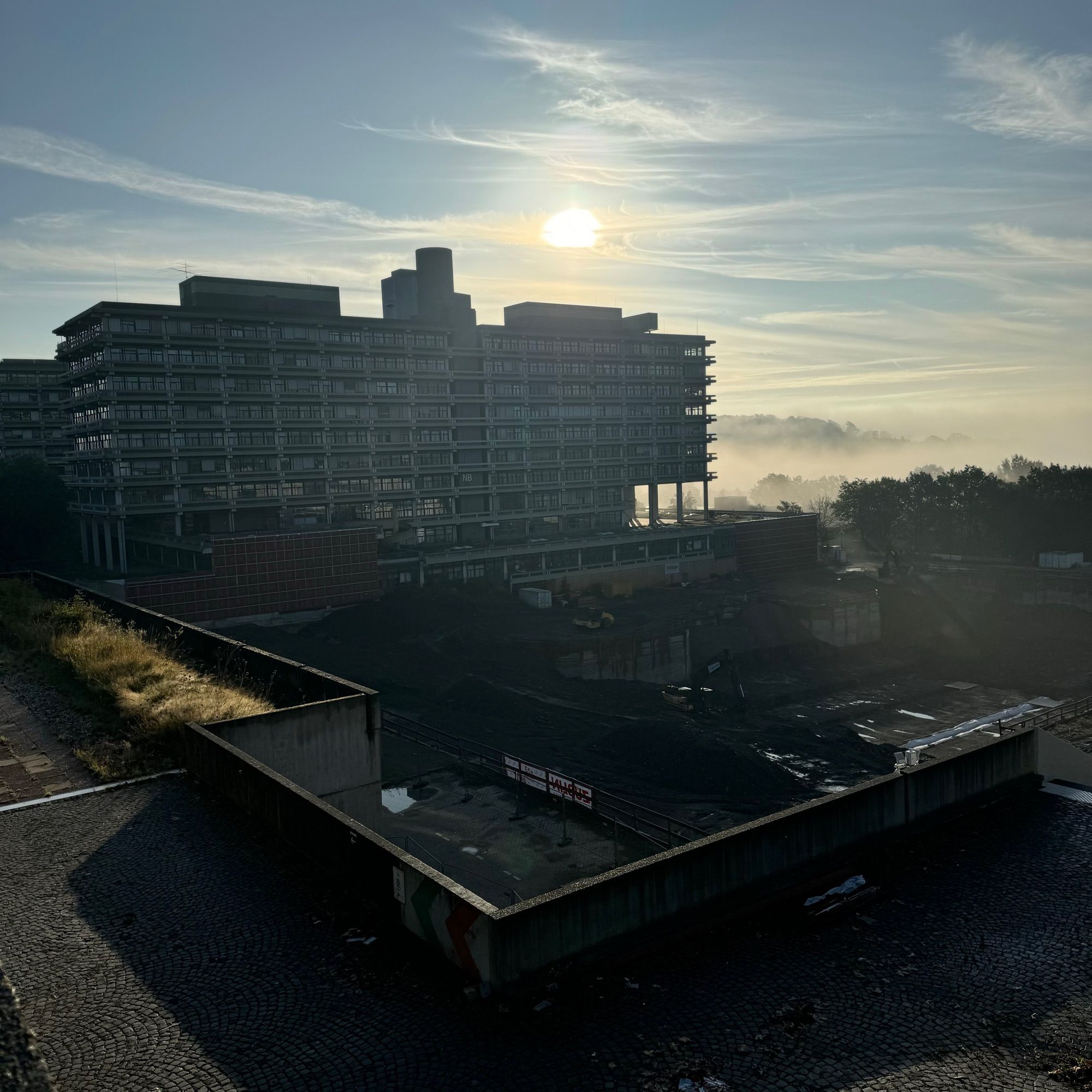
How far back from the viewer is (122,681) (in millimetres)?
22234

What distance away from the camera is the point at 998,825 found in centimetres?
1758

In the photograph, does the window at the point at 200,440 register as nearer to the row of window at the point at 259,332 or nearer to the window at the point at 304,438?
the window at the point at 304,438

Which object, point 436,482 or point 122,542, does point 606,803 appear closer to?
point 122,542

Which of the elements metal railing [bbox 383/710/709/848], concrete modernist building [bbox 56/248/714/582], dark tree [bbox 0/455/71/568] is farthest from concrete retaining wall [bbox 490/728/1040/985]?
dark tree [bbox 0/455/71/568]

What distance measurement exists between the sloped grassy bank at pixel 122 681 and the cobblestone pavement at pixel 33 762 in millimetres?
386

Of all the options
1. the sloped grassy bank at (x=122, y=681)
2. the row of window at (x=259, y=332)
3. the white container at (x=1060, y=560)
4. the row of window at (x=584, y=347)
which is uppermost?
the row of window at (x=584, y=347)

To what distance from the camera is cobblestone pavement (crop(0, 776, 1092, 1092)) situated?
9.90 m

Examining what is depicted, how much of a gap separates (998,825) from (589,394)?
249 feet

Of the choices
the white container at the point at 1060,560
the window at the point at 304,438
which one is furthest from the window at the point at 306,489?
the white container at the point at 1060,560

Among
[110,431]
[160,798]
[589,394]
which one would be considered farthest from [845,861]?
[589,394]

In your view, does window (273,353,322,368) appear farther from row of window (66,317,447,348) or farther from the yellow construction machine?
the yellow construction machine

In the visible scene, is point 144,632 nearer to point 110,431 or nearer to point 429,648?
point 429,648

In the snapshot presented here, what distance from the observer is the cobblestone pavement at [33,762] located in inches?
682

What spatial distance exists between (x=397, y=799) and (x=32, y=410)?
77780mm
